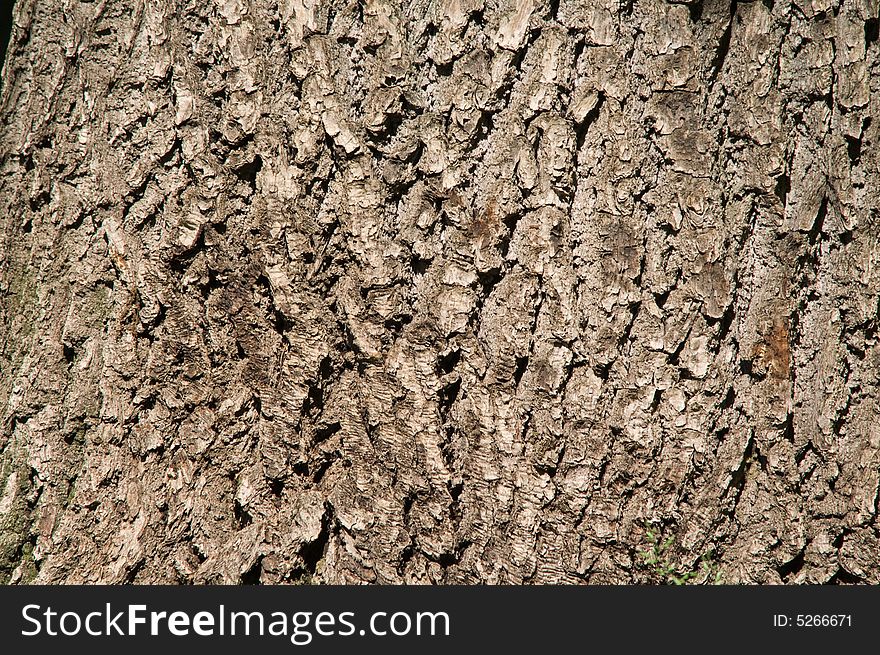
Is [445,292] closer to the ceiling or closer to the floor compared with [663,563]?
closer to the ceiling

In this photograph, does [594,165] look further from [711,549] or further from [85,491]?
[85,491]

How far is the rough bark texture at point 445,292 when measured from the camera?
5.00 ft

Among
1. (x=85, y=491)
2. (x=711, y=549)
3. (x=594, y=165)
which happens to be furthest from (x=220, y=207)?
(x=711, y=549)

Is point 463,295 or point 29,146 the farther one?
point 29,146

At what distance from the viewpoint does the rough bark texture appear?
1525 millimetres

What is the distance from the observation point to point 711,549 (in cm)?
162

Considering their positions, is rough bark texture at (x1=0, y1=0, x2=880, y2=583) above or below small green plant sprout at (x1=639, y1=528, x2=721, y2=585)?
above

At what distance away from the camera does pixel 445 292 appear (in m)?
1.58

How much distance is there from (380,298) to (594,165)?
1.96ft

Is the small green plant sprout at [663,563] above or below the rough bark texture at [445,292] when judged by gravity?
below

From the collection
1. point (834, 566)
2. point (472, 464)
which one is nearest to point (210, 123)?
point (472, 464)

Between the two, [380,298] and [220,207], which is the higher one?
[220,207]

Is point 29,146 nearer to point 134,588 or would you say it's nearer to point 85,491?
point 85,491

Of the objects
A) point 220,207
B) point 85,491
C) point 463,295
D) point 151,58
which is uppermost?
point 151,58
